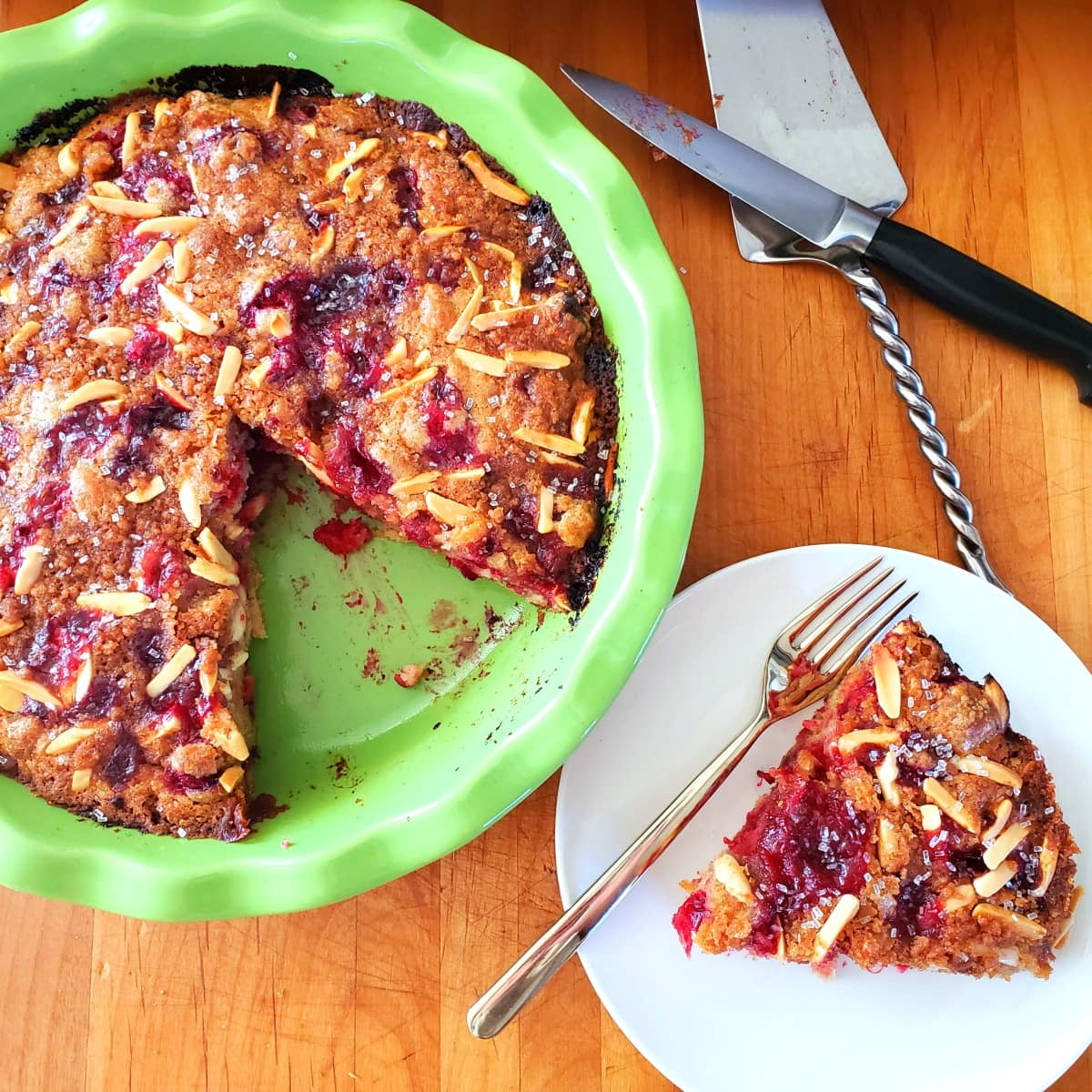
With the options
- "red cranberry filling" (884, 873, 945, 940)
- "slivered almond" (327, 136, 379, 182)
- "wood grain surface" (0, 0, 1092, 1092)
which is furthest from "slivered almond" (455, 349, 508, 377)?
"red cranberry filling" (884, 873, 945, 940)

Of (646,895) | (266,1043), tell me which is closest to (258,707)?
(266,1043)

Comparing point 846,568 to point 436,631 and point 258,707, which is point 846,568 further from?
point 258,707

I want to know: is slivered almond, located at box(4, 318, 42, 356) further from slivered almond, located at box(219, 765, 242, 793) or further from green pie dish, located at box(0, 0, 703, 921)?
slivered almond, located at box(219, 765, 242, 793)

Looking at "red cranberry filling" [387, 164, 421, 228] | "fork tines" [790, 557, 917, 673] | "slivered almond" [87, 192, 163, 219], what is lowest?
"fork tines" [790, 557, 917, 673]

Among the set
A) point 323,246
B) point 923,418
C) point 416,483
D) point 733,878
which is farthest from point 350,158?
point 733,878

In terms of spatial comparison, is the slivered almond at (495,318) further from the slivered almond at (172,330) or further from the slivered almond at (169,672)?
the slivered almond at (169,672)

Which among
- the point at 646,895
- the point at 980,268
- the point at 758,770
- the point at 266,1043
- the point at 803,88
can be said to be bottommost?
the point at 266,1043
